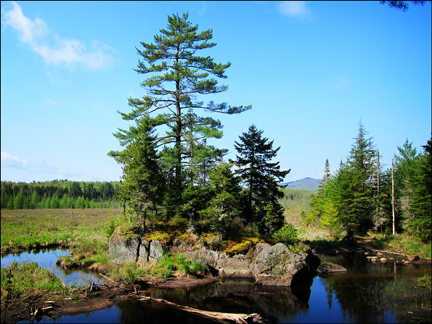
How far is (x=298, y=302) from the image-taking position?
55.6ft

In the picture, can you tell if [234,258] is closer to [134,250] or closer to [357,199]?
[134,250]

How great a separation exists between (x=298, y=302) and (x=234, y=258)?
633 cm

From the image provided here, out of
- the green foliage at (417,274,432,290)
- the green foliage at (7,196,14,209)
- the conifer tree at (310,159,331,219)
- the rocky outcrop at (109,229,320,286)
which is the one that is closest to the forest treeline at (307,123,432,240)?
the conifer tree at (310,159,331,219)

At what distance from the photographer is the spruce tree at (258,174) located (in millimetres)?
27672

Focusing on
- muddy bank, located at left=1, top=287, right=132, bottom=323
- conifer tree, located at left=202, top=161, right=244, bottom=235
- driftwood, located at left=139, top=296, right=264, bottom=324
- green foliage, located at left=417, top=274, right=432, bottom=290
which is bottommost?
muddy bank, located at left=1, top=287, right=132, bottom=323

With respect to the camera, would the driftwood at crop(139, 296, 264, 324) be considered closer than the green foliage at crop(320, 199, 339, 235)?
Yes

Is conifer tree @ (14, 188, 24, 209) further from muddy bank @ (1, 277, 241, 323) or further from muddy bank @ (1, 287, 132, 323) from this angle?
muddy bank @ (1, 287, 132, 323)

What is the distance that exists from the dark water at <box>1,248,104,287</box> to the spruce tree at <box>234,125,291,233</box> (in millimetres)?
14613

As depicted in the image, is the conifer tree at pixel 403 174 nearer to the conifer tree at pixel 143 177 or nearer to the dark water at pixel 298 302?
→ the dark water at pixel 298 302

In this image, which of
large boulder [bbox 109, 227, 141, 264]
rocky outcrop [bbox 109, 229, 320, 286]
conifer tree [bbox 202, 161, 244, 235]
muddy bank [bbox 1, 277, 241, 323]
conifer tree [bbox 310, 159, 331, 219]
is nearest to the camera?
muddy bank [bbox 1, 277, 241, 323]

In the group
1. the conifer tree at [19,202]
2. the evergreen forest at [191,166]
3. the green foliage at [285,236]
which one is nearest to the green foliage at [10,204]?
the conifer tree at [19,202]

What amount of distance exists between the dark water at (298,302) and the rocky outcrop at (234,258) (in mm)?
1075

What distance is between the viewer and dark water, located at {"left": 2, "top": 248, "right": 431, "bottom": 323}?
14.3 m

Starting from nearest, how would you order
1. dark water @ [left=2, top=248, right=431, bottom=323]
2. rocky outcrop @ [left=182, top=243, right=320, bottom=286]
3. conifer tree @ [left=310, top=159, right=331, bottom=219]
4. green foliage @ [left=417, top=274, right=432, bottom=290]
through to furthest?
dark water @ [left=2, top=248, right=431, bottom=323] < green foliage @ [left=417, top=274, right=432, bottom=290] < rocky outcrop @ [left=182, top=243, right=320, bottom=286] < conifer tree @ [left=310, top=159, right=331, bottom=219]
